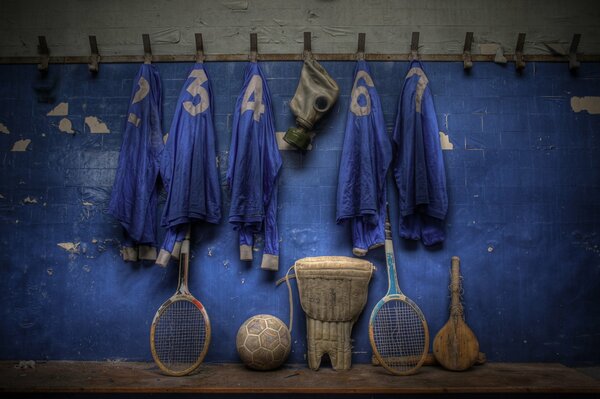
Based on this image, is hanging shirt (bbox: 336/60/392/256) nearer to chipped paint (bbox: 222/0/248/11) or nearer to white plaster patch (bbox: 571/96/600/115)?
chipped paint (bbox: 222/0/248/11)

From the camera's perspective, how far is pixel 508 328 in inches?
154

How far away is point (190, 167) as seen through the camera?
12.5 feet

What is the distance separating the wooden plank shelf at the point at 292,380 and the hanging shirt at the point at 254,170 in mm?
828

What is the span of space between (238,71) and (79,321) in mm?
2218

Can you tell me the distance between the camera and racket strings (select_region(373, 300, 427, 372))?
3.66m

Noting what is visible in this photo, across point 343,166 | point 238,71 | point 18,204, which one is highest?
point 238,71


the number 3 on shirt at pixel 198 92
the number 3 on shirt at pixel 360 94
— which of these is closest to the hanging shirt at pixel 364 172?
the number 3 on shirt at pixel 360 94

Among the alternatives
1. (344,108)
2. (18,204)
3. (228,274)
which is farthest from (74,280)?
(344,108)

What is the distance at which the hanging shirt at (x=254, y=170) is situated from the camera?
3.77m

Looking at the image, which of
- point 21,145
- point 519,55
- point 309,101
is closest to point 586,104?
point 519,55

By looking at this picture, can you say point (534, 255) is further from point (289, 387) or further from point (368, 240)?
point (289, 387)

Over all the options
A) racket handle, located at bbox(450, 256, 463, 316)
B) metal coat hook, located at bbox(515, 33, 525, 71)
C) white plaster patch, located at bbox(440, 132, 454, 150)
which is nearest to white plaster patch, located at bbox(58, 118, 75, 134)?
white plaster patch, located at bbox(440, 132, 454, 150)

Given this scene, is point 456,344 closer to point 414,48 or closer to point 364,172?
point 364,172

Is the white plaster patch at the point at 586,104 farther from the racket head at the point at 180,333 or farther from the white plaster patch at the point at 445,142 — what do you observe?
the racket head at the point at 180,333
